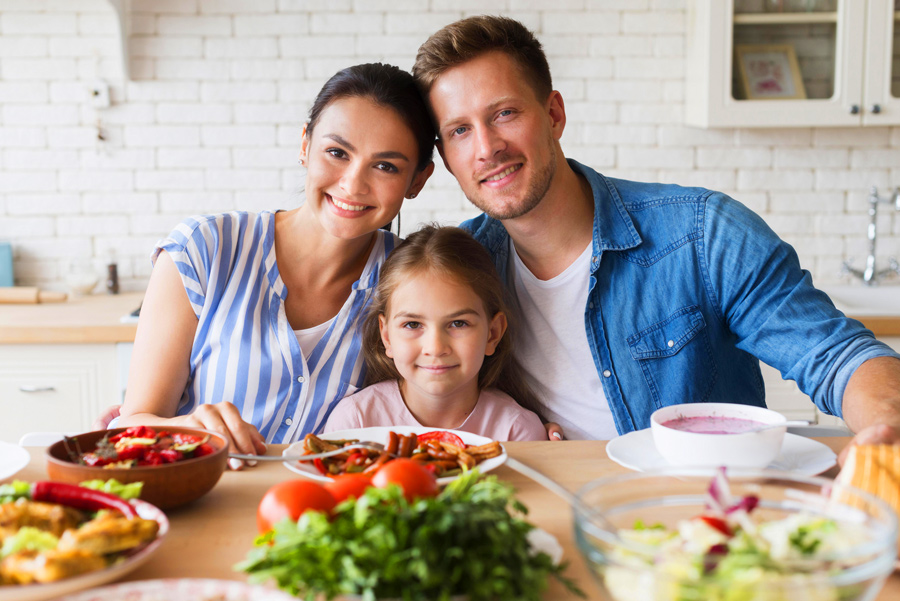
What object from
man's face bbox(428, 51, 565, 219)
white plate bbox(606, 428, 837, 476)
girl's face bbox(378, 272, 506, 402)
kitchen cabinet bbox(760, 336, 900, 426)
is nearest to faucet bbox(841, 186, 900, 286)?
kitchen cabinet bbox(760, 336, 900, 426)

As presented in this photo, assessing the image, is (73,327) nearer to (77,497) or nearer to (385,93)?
(385,93)

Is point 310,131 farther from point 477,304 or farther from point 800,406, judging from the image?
point 800,406

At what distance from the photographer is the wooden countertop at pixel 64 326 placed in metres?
2.54

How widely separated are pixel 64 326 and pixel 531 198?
1679 millimetres

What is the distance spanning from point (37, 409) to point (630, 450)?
2205 mm

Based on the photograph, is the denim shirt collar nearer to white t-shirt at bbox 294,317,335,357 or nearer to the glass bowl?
white t-shirt at bbox 294,317,335,357

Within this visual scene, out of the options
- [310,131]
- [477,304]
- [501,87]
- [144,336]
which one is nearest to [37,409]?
[144,336]

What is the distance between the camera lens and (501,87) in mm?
1768

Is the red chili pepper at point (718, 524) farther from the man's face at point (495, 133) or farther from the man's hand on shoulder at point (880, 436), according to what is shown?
the man's face at point (495, 133)

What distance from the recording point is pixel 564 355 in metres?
1.86

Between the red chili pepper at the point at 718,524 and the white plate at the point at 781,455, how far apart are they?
41cm

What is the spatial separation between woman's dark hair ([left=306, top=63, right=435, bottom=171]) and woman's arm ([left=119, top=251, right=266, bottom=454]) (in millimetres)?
510

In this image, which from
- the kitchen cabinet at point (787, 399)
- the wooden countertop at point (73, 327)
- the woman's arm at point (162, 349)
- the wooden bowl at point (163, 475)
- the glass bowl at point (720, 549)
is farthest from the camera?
the kitchen cabinet at point (787, 399)

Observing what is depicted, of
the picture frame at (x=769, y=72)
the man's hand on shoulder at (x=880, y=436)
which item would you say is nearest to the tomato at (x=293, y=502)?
the man's hand on shoulder at (x=880, y=436)
